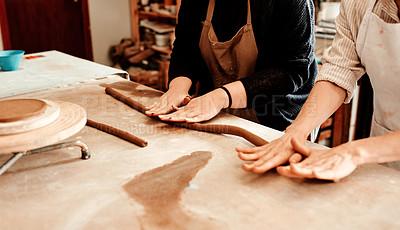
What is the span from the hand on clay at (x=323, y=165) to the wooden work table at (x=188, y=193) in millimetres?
45

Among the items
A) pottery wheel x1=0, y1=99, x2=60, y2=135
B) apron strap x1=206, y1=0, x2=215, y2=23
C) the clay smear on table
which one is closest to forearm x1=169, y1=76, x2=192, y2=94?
apron strap x1=206, y1=0, x2=215, y2=23

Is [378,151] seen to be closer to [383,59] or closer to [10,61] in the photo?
[383,59]

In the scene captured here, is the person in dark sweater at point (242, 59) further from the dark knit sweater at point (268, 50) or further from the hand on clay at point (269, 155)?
the hand on clay at point (269, 155)

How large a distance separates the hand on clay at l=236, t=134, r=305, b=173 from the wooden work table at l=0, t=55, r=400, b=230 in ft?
0.12

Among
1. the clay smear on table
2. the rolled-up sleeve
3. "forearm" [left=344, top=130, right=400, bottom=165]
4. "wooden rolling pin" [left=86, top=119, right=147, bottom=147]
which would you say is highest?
the rolled-up sleeve

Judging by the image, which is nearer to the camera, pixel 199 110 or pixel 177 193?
pixel 177 193

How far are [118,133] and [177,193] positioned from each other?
47 cm

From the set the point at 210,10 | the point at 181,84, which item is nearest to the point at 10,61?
the point at 181,84

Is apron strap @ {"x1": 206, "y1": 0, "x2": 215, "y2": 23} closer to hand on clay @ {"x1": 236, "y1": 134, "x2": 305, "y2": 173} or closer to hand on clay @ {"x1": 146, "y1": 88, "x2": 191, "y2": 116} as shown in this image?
hand on clay @ {"x1": 146, "y1": 88, "x2": 191, "y2": 116}

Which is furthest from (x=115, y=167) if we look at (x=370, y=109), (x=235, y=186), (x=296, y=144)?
(x=370, y=109)

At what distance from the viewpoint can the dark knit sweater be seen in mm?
1524

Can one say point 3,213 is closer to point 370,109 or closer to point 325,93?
point 325,93

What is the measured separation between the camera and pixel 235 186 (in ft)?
3.26

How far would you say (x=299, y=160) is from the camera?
1.06m
